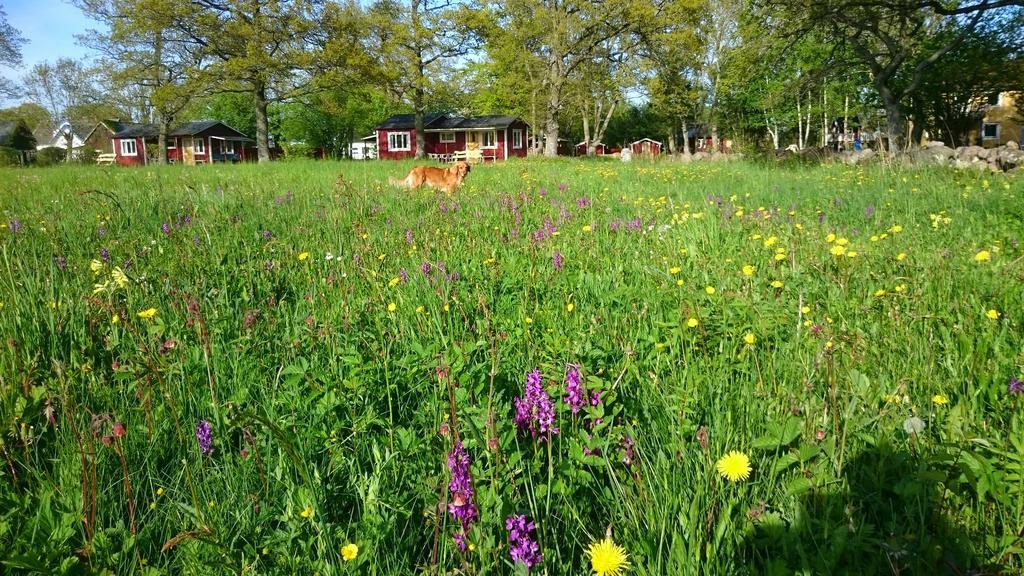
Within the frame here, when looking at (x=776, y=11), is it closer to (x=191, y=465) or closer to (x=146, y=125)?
(x=191, y=465)

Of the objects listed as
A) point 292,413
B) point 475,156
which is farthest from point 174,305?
point 475,156

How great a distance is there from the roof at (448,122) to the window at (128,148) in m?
34.2

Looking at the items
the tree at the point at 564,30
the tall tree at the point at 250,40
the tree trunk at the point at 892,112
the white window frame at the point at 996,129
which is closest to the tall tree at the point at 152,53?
the tall tree at the point at 250,40

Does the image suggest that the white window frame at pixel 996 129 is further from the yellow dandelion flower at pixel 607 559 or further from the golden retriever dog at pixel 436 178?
the yellow dandelion flower at pixel 607 559

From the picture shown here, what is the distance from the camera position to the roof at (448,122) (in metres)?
55.4

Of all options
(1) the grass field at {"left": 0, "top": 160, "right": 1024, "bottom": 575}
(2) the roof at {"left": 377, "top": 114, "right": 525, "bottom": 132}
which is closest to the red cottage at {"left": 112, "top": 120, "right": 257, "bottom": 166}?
(2) the roof at {"left": 377, "top": 114, "right": 525, "bottom": 132}

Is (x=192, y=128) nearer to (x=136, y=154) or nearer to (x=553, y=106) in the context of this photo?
(x=136, y=154)

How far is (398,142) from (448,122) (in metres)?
5.76

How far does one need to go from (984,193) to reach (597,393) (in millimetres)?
7476

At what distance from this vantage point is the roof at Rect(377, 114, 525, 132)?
5541cm

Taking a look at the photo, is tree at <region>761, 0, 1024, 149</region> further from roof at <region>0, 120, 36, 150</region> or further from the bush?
roof at <region>0, 120, 36, 150</region>

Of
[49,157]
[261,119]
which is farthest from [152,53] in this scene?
[49,157]

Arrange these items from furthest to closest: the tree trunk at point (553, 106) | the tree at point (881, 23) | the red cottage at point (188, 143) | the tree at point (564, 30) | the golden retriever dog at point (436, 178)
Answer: the red cottage at point (188, 143) → the tree trunk at point (553, 106) → the tree at point (564, 30) → the tree at point (881, 23) → the golden retriever dog at point (436, 178)

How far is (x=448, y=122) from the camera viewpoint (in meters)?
57.5
